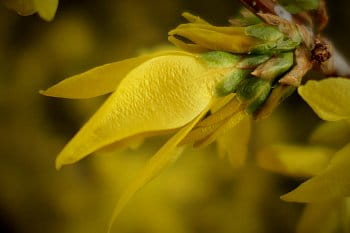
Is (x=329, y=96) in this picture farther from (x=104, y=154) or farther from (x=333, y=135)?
(x=104, y=154)

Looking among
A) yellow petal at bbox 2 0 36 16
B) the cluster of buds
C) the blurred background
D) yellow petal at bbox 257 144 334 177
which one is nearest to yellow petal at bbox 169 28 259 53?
the cluster of buds

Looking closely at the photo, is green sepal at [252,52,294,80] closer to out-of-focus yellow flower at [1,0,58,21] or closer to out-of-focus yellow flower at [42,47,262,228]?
out-of-focus yellow flower at [42,47,262,228]

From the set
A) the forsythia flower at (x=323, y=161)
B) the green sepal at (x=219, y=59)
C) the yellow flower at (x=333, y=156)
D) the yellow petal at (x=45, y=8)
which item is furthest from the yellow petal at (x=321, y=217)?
the yellow petal at (x=45, y=8)

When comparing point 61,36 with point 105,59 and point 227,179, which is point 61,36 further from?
point 227,179

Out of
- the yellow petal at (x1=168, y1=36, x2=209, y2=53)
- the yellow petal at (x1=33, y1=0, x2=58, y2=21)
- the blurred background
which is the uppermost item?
the yellow petal at (x1=33, y1=0, x2=58, y2=21)

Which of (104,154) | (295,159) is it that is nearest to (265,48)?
(295,159)
